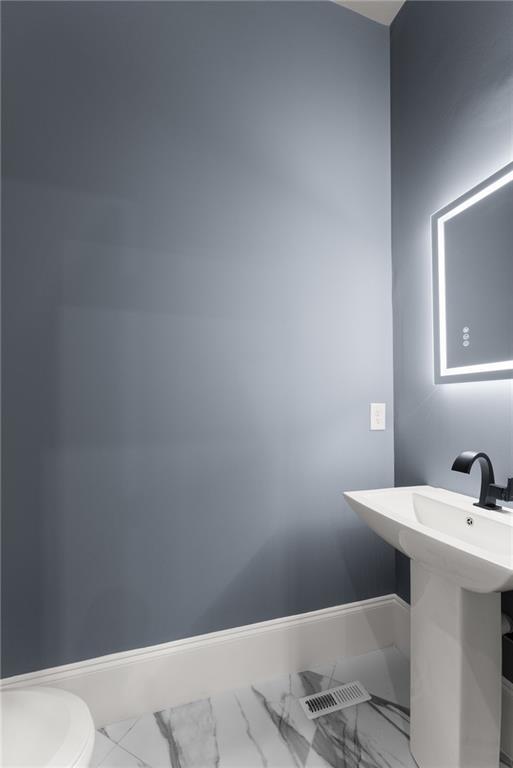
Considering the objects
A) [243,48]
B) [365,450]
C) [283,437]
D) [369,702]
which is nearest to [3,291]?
[283,437]

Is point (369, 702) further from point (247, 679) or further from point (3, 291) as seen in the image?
point (3, 291)

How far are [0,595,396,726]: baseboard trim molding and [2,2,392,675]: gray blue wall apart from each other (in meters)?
0.05

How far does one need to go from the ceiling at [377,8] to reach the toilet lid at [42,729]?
270 centimetres

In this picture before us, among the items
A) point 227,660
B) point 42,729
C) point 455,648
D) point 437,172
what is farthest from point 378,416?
point 42,729

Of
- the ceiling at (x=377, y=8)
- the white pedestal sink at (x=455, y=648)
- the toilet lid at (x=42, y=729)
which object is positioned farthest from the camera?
the ceiling at (x=377, y=8)

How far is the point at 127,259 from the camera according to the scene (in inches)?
56.1

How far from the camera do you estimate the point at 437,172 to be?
156 centimetres

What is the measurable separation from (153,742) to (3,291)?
1.53 metres

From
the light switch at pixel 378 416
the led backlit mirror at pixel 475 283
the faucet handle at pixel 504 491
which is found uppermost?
the led backlit mirror at pixel 475 283

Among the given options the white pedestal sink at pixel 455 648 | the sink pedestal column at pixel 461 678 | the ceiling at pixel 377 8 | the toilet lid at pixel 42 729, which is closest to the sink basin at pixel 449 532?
the white pedestal sink at pixel 455 648

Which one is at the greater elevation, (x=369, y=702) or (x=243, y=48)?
(x=243, y=48)

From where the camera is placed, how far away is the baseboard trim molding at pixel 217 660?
1342 mm

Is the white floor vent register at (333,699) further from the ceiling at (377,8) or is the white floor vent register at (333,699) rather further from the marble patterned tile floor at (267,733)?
the ceiling at (377,8)

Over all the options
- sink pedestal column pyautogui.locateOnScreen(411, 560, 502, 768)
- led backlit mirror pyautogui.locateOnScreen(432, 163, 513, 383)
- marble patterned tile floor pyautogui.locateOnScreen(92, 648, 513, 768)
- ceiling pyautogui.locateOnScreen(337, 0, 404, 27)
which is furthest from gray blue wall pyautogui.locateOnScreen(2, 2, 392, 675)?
sink pedestal column pyautogui.locateOnScreen(411, 560, 502, 768)
